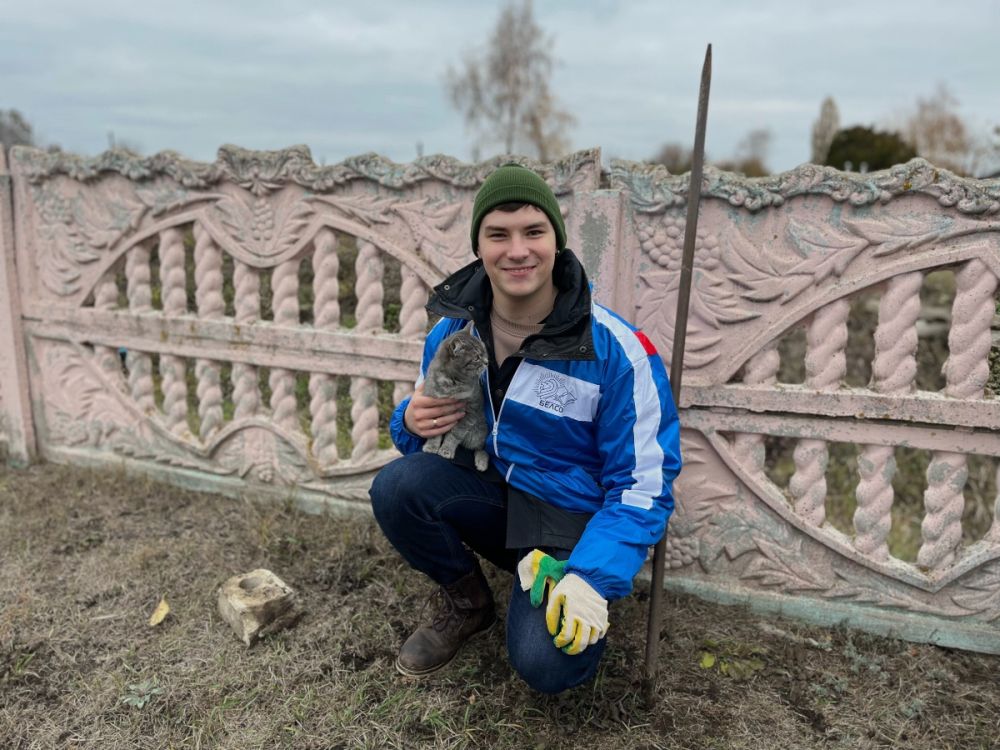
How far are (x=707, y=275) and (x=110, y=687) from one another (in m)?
2.53

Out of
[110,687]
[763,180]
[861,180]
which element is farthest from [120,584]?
[861,180]

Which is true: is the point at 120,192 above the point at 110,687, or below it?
above

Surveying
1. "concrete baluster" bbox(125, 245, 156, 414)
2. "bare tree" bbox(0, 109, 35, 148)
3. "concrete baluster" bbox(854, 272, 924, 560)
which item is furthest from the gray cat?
"bare tree" bbox(0, 109, 35, 148)

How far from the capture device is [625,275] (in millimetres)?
2688

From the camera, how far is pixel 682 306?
2240mm

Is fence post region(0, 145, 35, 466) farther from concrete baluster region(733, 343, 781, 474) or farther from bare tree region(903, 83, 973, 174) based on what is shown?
bare tree region(903, 83, 973, 174)

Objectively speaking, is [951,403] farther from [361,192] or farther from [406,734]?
[361,192]

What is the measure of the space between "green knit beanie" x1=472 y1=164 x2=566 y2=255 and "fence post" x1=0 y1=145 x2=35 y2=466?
308cm

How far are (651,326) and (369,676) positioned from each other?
5.30ft

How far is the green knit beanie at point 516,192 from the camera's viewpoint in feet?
6.45

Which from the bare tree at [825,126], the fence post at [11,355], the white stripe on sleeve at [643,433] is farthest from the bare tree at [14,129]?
the bare tree at [825,126]

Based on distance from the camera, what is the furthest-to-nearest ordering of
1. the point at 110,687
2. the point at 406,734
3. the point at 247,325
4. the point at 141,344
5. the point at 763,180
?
the point at 141,344
the point at 247,325
the point at 763,180
the point at 110,687
the point at 406,734

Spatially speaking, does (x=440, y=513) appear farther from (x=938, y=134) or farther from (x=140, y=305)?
(x=938, y=134)

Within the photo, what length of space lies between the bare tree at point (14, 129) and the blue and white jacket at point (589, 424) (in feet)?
55.2
